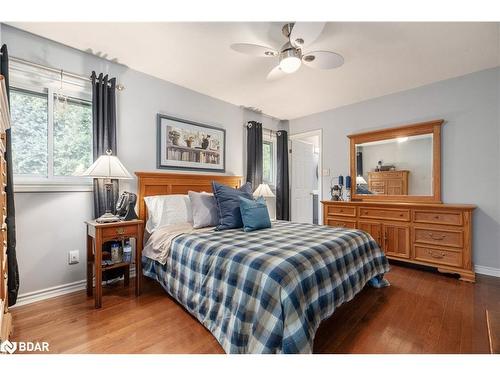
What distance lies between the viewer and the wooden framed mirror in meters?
3.12

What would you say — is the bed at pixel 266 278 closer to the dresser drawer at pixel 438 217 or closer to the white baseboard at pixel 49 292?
the white baseboard at pixel 49 292

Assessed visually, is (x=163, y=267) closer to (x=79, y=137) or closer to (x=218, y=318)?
(x=218, y=318)

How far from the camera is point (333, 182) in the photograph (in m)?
4.14

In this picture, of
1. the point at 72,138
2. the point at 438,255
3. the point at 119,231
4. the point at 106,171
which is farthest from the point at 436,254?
the point at 72,138

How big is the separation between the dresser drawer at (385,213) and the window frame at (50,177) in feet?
11.2

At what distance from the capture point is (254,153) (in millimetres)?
4039

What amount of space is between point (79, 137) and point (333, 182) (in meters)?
3.66

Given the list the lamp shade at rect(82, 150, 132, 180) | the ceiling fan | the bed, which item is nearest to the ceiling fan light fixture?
the ceiling fan

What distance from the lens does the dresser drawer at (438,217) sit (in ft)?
8.82

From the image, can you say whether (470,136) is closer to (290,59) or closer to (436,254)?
(436,254)

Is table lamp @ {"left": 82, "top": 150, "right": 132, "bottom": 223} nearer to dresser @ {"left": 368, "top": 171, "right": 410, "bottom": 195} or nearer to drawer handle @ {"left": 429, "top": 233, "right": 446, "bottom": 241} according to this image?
dresser @ {"left": 368, "top": 171, "right": 410, "bottom": 195}

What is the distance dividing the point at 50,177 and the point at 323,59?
2.71 m

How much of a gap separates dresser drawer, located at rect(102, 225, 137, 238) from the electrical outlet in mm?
609
